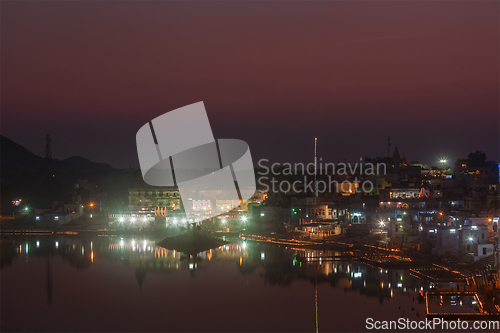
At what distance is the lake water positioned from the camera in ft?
38.5

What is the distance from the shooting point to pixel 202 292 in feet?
47.3

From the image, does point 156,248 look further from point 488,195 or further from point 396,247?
point 488,195

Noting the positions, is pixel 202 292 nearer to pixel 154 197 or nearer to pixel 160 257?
pixel 160 257

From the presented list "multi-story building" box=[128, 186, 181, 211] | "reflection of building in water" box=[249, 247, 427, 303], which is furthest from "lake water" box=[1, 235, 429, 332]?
"multi-story building" box=[128, 186, 181, 211]

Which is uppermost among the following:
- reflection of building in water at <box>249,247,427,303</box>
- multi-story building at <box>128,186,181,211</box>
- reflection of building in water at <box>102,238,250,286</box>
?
multi-story building at <box>128,186,181,211</box>

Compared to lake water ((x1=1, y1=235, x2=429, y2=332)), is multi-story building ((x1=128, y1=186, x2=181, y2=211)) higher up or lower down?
higher up

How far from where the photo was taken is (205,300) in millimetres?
13586

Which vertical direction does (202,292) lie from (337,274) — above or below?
below

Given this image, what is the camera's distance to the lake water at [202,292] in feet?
38.5

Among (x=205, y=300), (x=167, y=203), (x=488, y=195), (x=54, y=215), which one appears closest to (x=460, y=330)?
(x=205, y=300)

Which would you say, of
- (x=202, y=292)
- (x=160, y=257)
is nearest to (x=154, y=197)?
(x=160, y=257)

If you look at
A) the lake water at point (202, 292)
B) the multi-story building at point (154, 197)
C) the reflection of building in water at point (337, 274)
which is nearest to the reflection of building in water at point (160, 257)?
the lake water at point (202, 292)

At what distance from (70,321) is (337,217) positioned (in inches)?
679

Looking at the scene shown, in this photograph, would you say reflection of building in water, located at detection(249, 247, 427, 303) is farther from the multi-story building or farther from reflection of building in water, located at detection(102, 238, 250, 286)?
the multi-story building
